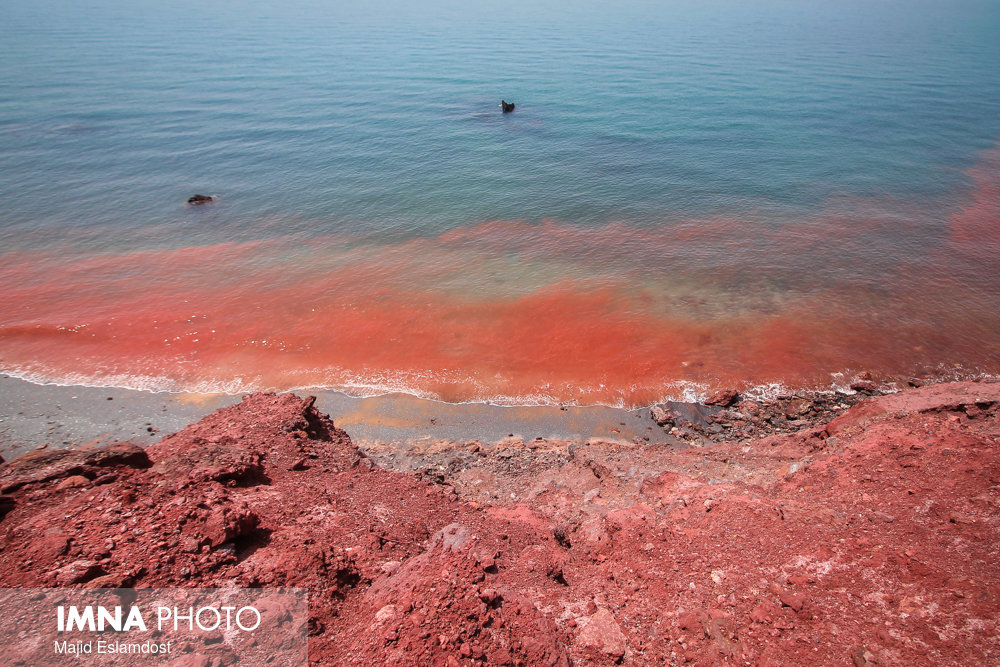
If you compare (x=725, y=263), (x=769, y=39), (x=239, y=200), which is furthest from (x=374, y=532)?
(x=769, y=39)

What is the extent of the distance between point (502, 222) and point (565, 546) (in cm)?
2280

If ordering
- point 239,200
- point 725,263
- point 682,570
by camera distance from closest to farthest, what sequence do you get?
1. point 682,570
2. point 725,263
3. point 239,200

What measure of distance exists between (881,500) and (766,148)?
121ft

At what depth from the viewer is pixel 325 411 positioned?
17.1 m

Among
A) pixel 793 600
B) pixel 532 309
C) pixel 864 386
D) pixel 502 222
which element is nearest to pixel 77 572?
pixel 793 600

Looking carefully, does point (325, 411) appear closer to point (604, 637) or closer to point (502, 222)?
point (604, 637)

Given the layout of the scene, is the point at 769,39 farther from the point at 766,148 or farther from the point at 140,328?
the point at 140,328

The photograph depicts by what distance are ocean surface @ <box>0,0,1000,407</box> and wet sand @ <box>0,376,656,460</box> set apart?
705 millimetres

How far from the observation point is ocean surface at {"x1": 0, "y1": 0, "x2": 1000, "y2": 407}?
761 inches

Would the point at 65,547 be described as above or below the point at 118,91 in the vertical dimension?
below

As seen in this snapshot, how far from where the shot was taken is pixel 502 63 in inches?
2571

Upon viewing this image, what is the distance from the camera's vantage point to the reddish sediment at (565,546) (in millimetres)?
7047

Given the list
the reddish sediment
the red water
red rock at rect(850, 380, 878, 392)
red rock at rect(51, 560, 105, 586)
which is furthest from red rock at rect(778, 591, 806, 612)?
red rock at rect(850, 380, 878, 392)

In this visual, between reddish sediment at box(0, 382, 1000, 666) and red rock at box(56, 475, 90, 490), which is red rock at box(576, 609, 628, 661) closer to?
reddish sediment at box(0, 382, 1000, 666)
